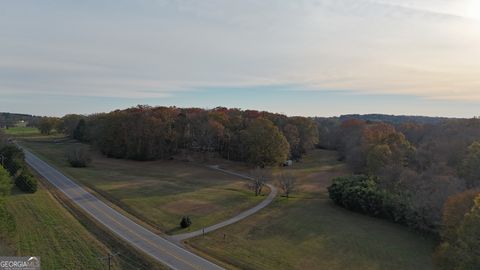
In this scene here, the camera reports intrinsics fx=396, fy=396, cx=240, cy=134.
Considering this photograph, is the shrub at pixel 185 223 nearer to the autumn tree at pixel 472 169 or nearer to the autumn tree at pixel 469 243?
the autumn tree at pixel 469 243

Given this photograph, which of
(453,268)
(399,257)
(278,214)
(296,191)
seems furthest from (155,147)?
(453,268)

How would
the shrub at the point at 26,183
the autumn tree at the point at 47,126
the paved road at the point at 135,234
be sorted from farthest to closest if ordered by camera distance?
1. the autumn tree at the point at 47,126
2. the shrub at the point at 26,183
3. the paved road at the point at 135,234

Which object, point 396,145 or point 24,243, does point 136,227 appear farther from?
point 396,145

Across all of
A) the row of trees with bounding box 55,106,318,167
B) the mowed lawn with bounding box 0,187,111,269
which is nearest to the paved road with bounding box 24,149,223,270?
the mowed lawn with bounding box 0,187,111,269

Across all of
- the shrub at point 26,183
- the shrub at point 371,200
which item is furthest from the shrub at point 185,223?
the shrub at point 371,200

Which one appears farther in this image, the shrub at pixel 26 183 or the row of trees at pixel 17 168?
the row of trees at pixel 17 168

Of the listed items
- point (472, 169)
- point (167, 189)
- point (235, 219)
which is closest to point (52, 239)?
point (235, 219)
